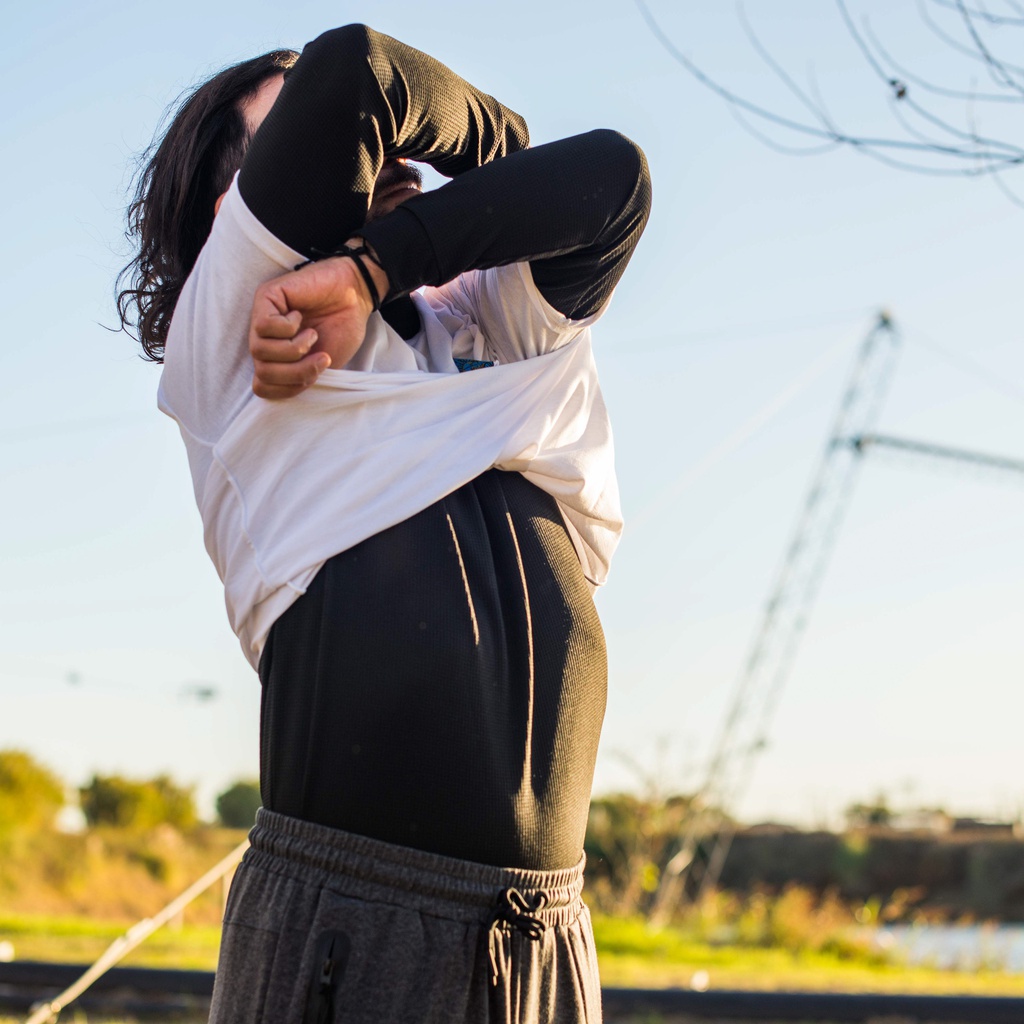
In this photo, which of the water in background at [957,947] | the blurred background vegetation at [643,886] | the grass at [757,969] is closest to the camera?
the grass at [757,969]

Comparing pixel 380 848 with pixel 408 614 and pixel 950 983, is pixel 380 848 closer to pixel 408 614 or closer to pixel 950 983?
pixel 408 614

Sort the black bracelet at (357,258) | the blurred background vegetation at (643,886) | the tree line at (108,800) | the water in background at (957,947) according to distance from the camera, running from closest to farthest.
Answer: the black bracelet at (357,258) < the blurred background vegetation at (643,886) < the water in background at (957,947) < the tree line at (108,800)

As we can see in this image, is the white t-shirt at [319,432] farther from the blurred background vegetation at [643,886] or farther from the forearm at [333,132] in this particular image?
the blurred background vegetation at [643,886]

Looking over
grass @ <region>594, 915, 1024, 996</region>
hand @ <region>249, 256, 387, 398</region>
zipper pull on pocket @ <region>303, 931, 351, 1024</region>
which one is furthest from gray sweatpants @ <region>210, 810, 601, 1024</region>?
grass @ <region>594, 915, 1024, 996</region>

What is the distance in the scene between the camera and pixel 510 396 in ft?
3.61

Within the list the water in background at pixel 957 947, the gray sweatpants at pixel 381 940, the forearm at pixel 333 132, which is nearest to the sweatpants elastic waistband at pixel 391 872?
the gray sweatpants at pixel 381 940

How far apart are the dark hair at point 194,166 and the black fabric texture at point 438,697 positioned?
47 cm

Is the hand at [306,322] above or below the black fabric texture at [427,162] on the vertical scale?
below

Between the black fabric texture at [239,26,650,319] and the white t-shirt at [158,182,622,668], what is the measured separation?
5cm

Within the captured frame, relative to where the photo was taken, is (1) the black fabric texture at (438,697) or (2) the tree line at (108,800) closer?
(1) the black fabric texture at (438,697)

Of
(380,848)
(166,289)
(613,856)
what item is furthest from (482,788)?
(613,856)

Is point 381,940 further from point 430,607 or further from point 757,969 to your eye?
point 757,969

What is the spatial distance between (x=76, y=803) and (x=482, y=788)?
17920 mm

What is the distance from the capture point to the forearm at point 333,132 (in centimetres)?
98
